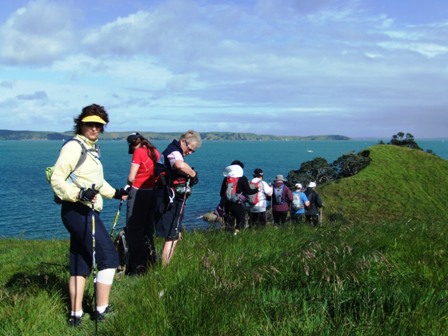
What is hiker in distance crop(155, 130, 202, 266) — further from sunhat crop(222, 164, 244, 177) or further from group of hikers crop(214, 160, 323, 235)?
sunhat crop(222, 164, 244, 177)

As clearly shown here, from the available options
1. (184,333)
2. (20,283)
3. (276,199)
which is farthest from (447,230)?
(276,199)

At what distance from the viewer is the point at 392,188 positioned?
44781 millimetres

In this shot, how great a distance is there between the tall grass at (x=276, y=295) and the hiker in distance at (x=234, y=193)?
496cm

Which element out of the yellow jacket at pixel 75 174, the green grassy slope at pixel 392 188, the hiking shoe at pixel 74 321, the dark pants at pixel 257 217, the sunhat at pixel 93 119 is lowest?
the green grassy slope at pixel 392 188

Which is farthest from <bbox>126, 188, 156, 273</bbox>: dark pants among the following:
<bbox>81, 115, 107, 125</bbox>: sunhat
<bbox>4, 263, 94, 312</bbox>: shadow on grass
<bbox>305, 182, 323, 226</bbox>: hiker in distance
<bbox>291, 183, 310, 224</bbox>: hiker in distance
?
<bbox>305, 182, 323, 226</bbox>: hiker in distance

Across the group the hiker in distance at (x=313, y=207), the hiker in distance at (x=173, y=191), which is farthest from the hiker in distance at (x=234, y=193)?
the hiker in distance at (x=313, y=207)

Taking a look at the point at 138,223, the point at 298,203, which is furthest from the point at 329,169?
the point at 138,223

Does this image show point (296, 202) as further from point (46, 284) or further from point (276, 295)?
point (276, 295)

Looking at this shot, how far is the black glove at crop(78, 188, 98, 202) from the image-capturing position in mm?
5148

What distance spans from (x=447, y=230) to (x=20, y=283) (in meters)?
6.69

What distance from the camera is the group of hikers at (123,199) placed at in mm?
5312

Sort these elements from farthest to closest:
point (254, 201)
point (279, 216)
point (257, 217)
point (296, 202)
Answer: point (296, 202) < point (279, 216) < point (257, 217) < point (254, 201)

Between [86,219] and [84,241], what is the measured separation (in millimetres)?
253

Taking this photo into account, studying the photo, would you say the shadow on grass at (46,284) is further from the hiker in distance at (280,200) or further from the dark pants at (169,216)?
the hiker in distance at (280,200)
